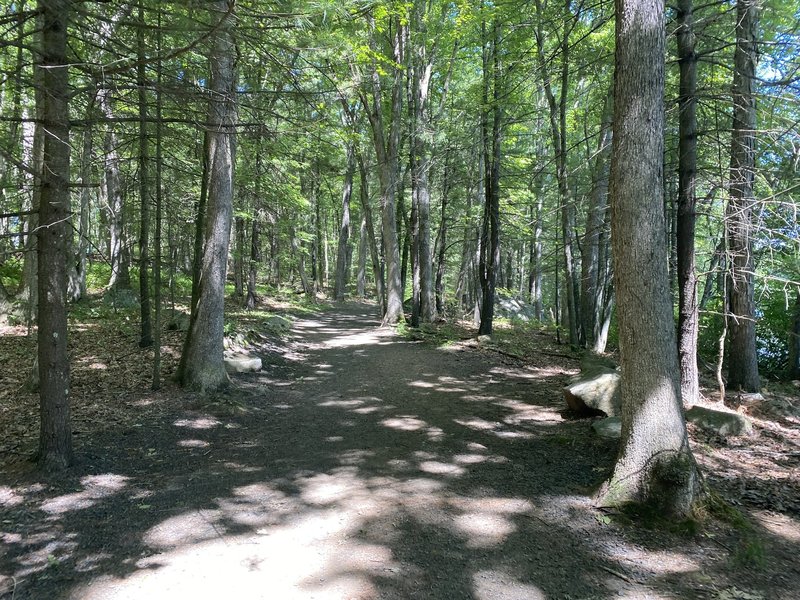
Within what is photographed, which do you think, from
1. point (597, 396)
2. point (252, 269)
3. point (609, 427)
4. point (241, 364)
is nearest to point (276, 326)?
point (252, 269)

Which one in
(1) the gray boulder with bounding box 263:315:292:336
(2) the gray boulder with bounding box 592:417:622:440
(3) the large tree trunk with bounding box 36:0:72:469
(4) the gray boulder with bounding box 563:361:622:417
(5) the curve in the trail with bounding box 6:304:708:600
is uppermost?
(3) the large tree trunk with bounding box 36:0:72:469

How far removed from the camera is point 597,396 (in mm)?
6926

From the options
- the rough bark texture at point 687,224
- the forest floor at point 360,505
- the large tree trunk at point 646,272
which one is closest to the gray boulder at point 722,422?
the forest floor at point 360,505

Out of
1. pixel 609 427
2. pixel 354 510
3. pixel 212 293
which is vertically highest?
pixel 212 293

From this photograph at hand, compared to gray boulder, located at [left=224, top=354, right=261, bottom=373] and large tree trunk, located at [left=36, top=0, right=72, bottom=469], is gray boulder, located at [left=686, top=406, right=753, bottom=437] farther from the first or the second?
gray boulder, located at [left=224, top=354, right=261, bottom=373]

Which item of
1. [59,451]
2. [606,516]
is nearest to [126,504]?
[59,451]

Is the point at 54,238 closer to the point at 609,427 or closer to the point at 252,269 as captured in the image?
the point at 609,427

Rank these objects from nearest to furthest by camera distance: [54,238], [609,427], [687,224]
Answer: [54,238], [609,427], [687,224]

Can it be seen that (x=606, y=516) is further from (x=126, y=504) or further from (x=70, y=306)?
(x=70, y=306)

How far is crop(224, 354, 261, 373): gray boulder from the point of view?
9.62 metres

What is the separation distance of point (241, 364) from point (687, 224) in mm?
8186

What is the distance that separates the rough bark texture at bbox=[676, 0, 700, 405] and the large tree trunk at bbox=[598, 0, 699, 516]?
2.96 metres

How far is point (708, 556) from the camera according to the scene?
11.4 feet

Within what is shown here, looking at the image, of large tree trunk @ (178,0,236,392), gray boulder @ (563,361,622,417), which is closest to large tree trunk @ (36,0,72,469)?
large tree trunk @ (178,0,236,392)
